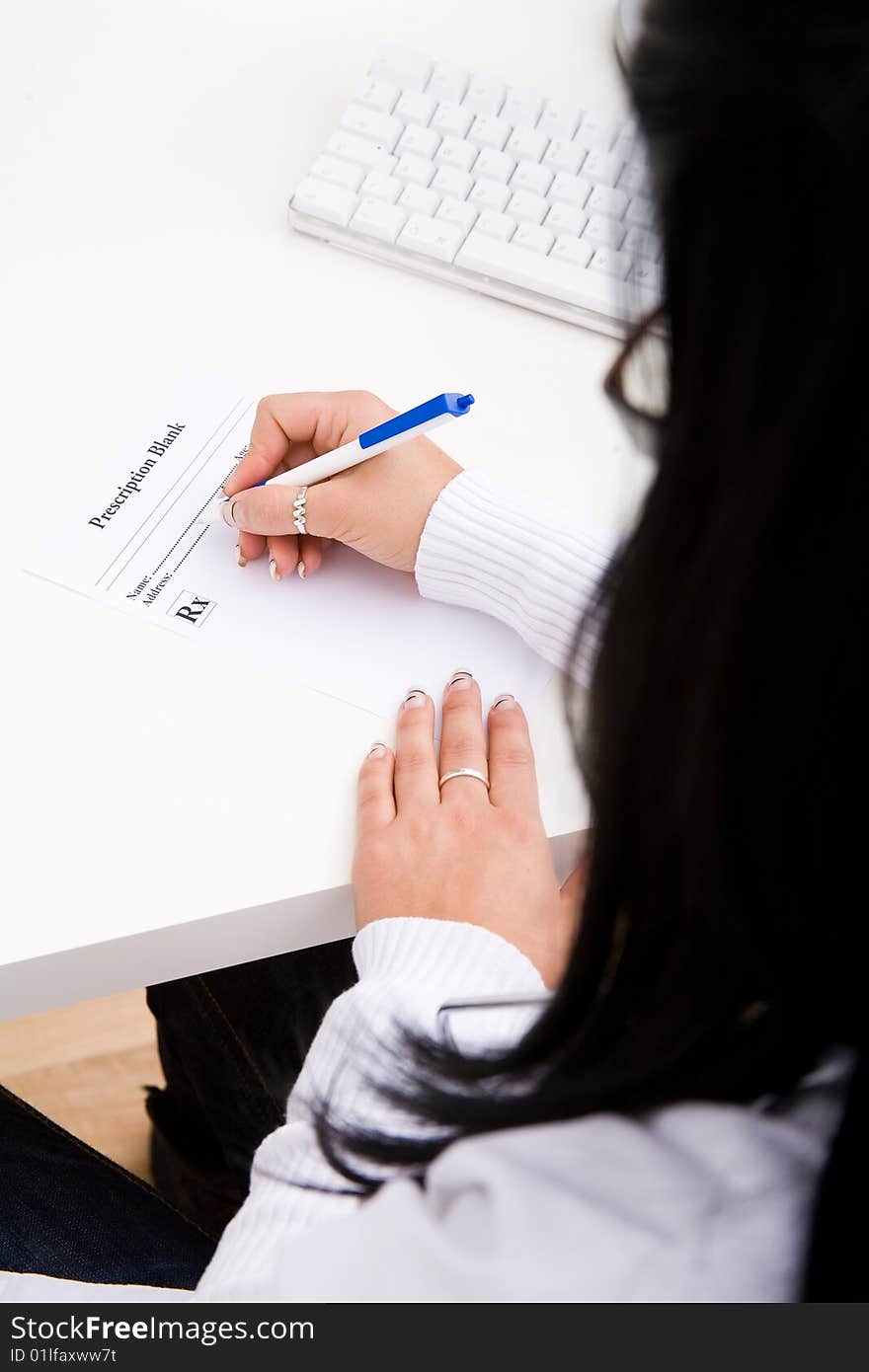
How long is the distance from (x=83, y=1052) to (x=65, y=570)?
624mm

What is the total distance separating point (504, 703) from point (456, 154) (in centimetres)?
38

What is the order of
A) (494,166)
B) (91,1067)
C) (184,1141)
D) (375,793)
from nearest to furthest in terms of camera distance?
1. (375,793)
2. (494,166)
3. (184,1141)
4. (91,1067)

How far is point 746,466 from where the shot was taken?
283mm

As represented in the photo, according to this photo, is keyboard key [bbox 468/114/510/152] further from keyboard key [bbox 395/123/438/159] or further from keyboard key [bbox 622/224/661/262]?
keyboard key [bbox 622/224/661/262]

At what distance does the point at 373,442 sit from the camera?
571 millimetres

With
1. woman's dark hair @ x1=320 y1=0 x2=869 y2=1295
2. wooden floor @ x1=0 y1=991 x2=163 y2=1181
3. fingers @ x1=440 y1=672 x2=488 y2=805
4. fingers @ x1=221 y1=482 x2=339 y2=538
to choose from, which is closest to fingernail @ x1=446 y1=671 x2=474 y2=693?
fingers @ x1=440 y1=672 x2=488 y2=805

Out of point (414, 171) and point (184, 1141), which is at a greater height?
point (414, 171)

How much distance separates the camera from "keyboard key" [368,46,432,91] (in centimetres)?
75

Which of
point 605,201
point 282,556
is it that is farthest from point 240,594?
point 605,201

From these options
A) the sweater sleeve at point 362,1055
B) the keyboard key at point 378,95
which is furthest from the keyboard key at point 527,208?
the sweater sleeve at point 362,1055

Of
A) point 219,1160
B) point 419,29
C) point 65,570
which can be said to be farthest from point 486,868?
point 419,29

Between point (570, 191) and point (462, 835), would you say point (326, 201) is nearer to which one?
point (570, 191)

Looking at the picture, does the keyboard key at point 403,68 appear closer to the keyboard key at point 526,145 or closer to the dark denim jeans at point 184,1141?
the keyboard key at point 526,145

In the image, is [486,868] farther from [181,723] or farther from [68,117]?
[68,117]
